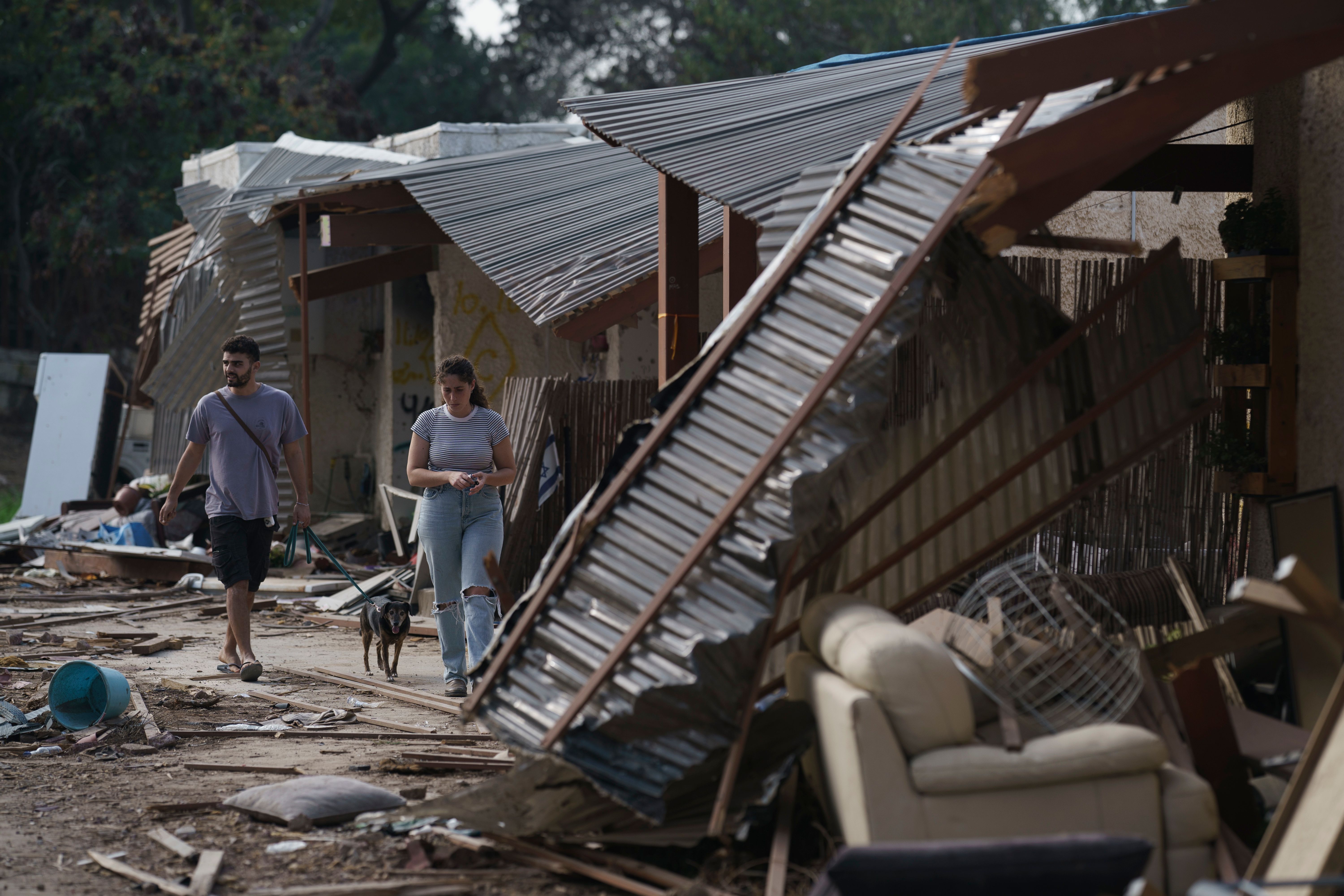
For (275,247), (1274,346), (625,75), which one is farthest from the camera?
(625,75)

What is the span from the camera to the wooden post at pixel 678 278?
755 cm

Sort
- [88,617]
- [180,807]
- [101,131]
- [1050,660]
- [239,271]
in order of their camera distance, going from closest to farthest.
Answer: [1050,660] < [180,807] < [88,617] < [239,271] < [101,131]

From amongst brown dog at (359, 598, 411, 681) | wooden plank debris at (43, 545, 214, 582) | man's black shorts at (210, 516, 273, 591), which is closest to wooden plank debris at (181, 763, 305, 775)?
brown dog at (359, 598, 411, 681)

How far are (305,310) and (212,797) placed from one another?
7.20 metres

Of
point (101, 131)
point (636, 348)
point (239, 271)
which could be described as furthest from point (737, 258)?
point (101, 131)

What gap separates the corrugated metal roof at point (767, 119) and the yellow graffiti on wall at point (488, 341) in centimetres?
466

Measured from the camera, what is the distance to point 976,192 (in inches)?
174

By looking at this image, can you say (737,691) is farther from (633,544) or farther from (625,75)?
(625,75)

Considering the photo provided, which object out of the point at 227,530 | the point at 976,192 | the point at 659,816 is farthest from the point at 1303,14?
the point at 227,530

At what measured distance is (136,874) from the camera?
4543mm

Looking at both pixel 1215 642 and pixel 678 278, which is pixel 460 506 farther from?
pixel 1215 642

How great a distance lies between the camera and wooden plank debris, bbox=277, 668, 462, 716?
23.3 feet

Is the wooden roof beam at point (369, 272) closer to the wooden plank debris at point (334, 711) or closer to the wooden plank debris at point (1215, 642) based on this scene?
the wooden plank debris at point (334, 711)

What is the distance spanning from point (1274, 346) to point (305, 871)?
4.70m
